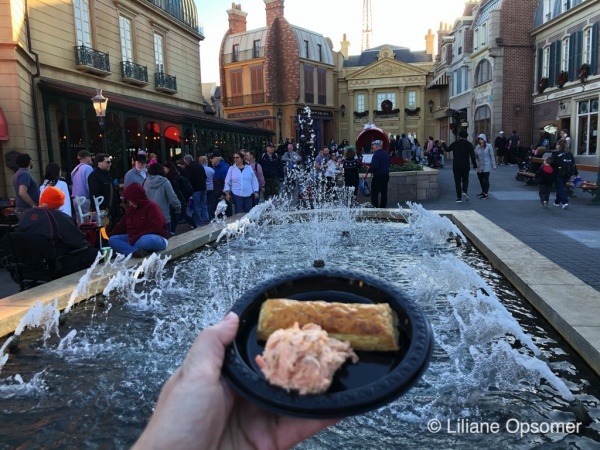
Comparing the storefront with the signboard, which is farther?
the signboard

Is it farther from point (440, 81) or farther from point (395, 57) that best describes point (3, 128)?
point (395, 57)

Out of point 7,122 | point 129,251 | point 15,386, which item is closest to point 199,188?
point 129,251

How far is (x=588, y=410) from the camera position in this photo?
2.73 meters

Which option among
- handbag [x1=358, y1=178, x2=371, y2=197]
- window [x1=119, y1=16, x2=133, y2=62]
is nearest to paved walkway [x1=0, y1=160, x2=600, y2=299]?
handbag [x1=358, y1=178, x2=371, y2=197]

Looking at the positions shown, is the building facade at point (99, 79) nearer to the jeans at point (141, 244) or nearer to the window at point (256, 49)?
the jeans at point (141, 244)

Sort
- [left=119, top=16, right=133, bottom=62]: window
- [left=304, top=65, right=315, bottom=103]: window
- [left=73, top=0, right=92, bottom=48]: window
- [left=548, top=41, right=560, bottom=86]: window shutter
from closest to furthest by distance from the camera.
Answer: [left=73, top=0, right=92, bottom=48]: window, [left=119, top=16, right=133, bottom=62]: window, [left=548, top=41, right=560, bottom=86]: window shutter, [left=304, top=65, right=315, bottom=103]: window

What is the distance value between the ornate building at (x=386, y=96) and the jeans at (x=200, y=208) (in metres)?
40.2

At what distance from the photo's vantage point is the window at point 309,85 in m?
43.6

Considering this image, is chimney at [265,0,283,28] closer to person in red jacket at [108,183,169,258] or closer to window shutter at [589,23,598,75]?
window shutter at [589,23,598,75]

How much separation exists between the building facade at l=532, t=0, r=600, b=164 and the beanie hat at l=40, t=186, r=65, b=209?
22.5 metres

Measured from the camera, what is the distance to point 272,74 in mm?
42031

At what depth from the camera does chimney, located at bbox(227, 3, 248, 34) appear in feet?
150

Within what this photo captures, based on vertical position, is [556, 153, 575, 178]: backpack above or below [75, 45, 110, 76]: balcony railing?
below

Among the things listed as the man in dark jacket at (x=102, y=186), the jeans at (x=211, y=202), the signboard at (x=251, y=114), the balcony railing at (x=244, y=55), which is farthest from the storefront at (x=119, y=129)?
the balcony railing at (x=244, y=55)
